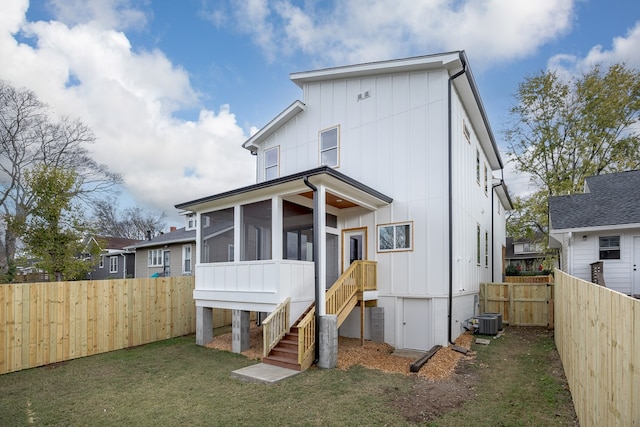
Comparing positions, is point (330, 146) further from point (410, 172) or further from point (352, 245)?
point (352, 245)

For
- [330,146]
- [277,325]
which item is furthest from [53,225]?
[330,146]

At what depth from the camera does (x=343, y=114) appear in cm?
1138

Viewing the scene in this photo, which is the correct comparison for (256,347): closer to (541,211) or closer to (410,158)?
(410,158)

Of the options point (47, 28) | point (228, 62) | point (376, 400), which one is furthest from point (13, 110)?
point (376, 400)

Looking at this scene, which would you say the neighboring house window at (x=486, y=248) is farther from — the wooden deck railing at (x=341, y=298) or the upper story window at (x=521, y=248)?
the upper story window at (x=521, y=248)

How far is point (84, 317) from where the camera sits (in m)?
8.99

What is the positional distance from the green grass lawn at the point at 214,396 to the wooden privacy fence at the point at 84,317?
1.50 feet

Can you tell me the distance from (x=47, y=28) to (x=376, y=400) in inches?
597

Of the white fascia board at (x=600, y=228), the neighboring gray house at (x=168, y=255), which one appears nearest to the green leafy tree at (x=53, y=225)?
the neighboring gray house at (x=168, y=255)

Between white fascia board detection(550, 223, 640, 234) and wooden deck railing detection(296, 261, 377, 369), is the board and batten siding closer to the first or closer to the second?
wooden deck railing detection(296, 261, 377, 369)

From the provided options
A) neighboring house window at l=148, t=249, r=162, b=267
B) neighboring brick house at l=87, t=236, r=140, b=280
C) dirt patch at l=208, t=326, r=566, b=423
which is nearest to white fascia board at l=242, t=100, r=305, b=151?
dirt patch at l=208, t=326, r=566, b=423

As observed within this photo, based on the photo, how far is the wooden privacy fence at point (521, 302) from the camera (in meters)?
11.7

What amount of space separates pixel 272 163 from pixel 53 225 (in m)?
8.02

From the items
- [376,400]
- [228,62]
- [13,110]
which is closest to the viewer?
[376,400]
